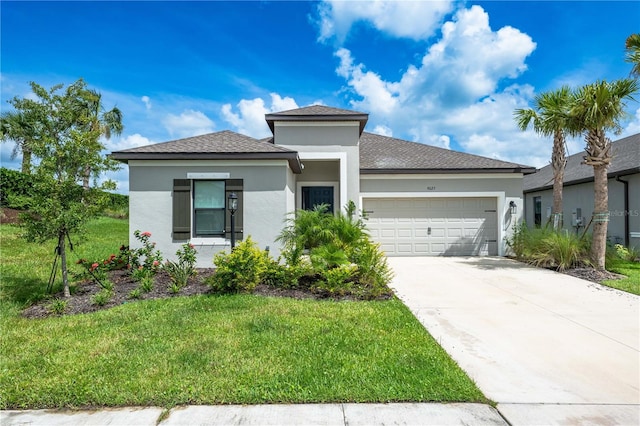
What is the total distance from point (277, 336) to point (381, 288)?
2789 mm

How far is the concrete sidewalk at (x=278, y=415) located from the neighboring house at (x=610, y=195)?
10298 millimetres

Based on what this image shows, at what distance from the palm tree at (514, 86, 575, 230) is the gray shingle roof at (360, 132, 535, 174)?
102 centimetres

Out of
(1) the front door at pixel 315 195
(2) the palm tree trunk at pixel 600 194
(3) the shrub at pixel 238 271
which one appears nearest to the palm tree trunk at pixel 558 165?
(2) the palm tree trunk at pixel 600 194

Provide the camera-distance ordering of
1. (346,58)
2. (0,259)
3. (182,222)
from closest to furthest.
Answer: (182,222) → (0,259) → (346,58)

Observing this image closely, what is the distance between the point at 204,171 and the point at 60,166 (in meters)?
3.23

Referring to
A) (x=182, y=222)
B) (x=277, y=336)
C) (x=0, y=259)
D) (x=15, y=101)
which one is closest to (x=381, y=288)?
(x=277, y=336)

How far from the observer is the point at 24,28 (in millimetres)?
7535

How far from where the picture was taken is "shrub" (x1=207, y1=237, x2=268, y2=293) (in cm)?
617

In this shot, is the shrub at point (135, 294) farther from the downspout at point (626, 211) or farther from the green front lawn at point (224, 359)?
the downspout at point (626, 211)

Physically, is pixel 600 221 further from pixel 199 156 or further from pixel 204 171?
pixel 199 156

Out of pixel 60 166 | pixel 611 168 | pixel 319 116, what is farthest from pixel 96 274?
pixel 611 168

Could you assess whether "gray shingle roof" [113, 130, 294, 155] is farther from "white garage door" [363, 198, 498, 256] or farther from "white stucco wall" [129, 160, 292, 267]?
"white garage door" [363, 198, 498, 256]

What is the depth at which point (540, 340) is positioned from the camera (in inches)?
167

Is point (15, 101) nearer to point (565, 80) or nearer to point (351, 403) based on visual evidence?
point (351, 403)
